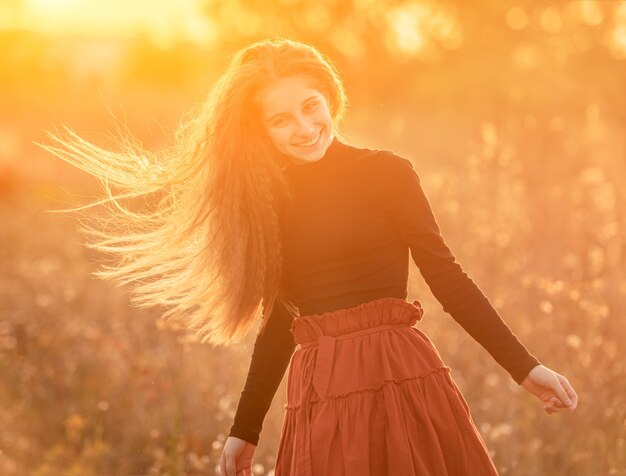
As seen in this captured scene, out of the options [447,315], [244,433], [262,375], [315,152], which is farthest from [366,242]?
[447,315]

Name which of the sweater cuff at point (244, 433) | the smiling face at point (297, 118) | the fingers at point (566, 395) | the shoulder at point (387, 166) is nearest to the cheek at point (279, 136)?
the smiling face at point (297, 118)

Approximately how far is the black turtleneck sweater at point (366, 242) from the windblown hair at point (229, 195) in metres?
0.09

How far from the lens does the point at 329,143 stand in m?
2.71

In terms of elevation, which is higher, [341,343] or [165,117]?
[165,117]

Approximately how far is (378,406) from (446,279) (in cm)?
37

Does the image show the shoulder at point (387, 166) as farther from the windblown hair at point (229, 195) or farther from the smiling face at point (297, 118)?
the windblown hair at point (229, 195)

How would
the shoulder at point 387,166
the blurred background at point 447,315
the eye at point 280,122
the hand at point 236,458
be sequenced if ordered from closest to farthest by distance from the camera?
the shoulder at point 387,166 → the eye at point 280,122 → the hand at point 236,458 → the blurred background at point 447,315

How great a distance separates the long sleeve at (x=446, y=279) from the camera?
7.93 ft

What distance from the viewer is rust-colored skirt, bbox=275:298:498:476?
2.37 metres

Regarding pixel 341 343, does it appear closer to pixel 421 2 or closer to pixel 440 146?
pixel 440 146

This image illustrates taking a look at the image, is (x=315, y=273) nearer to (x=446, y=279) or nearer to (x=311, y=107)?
(x=446, y=279)

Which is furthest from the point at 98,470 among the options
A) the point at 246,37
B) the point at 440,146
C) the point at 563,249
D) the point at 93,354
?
the point at 246,37

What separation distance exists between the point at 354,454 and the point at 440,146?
9016mm

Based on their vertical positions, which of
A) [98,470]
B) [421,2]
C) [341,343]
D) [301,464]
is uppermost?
[421,2]
